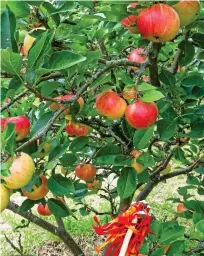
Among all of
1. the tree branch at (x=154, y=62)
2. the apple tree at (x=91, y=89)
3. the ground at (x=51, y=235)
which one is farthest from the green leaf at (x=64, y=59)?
the ground at (x=51, y=235)

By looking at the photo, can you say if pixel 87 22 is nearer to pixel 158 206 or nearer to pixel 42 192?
pixel 42 192

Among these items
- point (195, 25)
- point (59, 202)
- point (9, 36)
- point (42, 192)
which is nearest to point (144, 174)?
point (59, 202)

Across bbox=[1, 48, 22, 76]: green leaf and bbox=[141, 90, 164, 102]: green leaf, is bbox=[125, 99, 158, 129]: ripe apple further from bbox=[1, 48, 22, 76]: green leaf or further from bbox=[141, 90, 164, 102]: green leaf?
bbox=[1, 48, 22, 76]: green leaf

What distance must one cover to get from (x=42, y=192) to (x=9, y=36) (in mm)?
454

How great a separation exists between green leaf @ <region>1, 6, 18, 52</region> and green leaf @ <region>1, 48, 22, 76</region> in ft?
0.33

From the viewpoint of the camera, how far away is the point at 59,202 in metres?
1.44

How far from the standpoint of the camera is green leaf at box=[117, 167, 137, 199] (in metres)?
1.40

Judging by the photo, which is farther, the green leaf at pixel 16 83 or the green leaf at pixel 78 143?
the green leaf at pixel 78 143

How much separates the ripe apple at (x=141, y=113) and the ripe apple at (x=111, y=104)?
0.03 meters

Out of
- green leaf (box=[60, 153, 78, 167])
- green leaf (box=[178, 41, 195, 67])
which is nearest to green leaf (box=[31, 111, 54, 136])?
green leaf (box=[60, 153, 78, 167])

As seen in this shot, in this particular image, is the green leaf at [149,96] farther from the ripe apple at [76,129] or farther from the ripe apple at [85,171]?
the ripe apple at [85,171]

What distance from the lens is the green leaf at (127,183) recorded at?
1400mm

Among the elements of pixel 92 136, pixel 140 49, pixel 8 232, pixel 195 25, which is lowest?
pixel 8 232

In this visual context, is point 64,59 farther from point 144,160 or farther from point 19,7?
point 144,160
